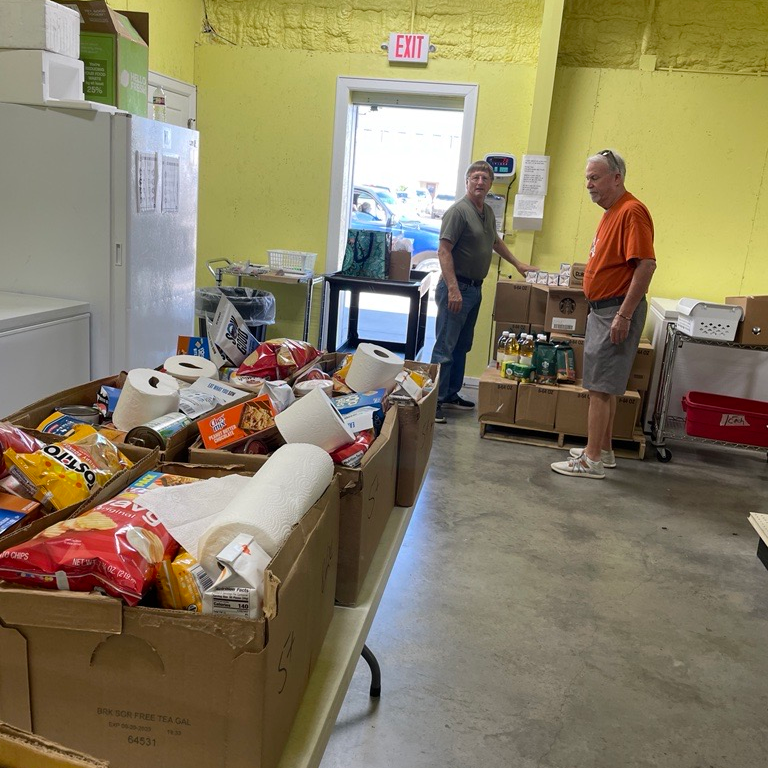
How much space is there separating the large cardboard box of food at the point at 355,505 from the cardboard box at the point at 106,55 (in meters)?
2.07

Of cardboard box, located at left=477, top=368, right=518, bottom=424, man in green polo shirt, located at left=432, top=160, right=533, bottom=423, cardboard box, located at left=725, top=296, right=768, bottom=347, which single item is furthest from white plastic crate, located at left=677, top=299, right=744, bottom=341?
man in green polo shirt, located at left=432, top=160, right=533, bottom=423

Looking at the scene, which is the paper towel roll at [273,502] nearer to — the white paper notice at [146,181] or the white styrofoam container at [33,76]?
the white paper notice at [146,181]

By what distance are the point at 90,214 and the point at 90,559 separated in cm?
216

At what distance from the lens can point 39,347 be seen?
2.42 meters

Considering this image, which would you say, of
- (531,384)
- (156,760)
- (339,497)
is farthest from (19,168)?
(531,384)

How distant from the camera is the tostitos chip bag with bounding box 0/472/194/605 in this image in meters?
0.83

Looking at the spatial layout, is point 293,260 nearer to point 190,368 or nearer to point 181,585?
point 190,368

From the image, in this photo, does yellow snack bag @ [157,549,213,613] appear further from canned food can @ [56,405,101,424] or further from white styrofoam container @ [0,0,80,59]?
white styrofoam container @ [0,0,80,59]

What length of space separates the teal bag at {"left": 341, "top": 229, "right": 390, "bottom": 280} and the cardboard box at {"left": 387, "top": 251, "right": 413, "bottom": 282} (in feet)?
0.18

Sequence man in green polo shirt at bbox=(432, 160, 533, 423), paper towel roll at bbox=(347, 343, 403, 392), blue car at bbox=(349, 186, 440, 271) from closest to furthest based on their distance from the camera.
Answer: paper towel roll at bbox=(347, 343, 403, 392), man in green polo shirt at bbox=(432, 160, 533, 423), blue car at bbox=(349, 186, 440, 271)

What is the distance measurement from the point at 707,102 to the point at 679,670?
14.0 ft

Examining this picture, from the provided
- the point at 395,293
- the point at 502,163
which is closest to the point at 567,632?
the point at 395,293

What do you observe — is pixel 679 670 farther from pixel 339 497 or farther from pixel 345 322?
pixel 345 322

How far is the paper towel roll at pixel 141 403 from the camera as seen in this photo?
1.43 metres
